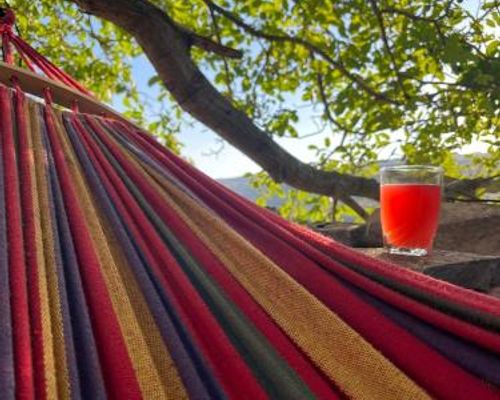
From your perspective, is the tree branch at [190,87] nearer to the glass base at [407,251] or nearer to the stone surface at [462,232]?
the stone surface at [462,232]

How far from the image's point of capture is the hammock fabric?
0.57m

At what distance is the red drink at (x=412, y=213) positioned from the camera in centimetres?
125

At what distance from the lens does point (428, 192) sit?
4.11 ft

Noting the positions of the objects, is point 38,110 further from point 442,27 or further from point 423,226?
point 442,27

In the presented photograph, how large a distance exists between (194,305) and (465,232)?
1.48 m

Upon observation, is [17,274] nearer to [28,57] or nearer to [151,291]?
[151,291]

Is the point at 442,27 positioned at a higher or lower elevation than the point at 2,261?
higher

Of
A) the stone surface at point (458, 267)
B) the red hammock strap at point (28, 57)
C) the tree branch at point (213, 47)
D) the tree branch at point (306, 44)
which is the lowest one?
the stone surface at point (458, 267)

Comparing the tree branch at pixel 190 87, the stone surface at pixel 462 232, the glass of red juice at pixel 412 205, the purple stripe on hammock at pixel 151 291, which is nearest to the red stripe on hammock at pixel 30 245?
the purple stripe on hammock at pixel 151 291

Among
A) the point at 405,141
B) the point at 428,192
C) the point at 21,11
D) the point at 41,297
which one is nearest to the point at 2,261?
the point at 41,297

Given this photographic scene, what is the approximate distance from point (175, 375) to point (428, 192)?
85 centimetres

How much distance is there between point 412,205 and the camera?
1.26 meters

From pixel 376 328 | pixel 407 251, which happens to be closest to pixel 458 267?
pixel 407 251

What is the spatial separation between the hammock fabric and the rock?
3.57 feet
